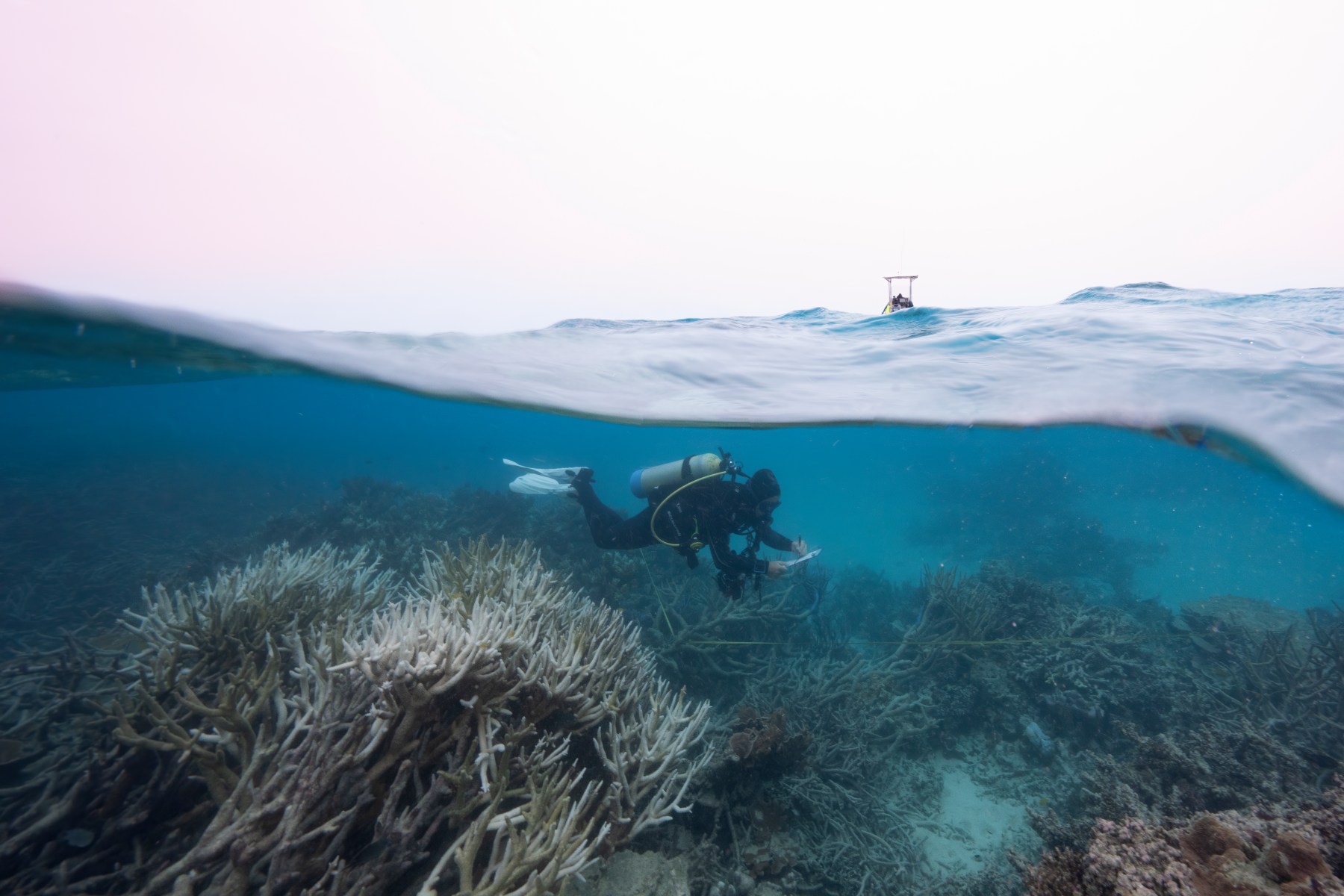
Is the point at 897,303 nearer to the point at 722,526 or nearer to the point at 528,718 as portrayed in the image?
the point at 722,526

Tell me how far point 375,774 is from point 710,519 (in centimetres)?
475

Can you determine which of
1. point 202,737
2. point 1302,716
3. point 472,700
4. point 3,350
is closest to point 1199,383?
point 1302,716

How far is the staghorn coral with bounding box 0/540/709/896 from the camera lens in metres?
2.36

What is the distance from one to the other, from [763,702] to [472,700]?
15.5 feet

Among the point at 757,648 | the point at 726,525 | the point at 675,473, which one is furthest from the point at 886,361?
the point at 757,648

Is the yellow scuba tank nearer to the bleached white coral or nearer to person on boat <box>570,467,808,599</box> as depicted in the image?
person on boat <box>570,467,808,599</box>

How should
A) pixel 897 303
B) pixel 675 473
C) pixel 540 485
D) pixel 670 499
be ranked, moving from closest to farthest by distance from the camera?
pixel 670 499 < pixel 675 473 < pixel 897 303 < pixel 540 485

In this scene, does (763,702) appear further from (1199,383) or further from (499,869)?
(1199,383)

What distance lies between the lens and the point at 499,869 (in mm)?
2256

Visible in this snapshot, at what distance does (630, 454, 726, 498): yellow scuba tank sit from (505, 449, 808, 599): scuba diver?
12 mm

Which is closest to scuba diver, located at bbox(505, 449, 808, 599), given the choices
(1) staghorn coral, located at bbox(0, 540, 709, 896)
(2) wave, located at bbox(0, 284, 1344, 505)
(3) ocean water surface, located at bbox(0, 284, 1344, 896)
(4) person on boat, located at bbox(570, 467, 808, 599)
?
(4) person on boat, located at bbox(570, 467, 808, 599)

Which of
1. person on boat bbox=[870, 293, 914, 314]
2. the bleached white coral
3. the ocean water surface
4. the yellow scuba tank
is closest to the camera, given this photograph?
the bleached white coral

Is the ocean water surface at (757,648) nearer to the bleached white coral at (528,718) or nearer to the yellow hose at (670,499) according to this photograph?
the bleached white coral at (528,718)

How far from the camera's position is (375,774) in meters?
2.65
